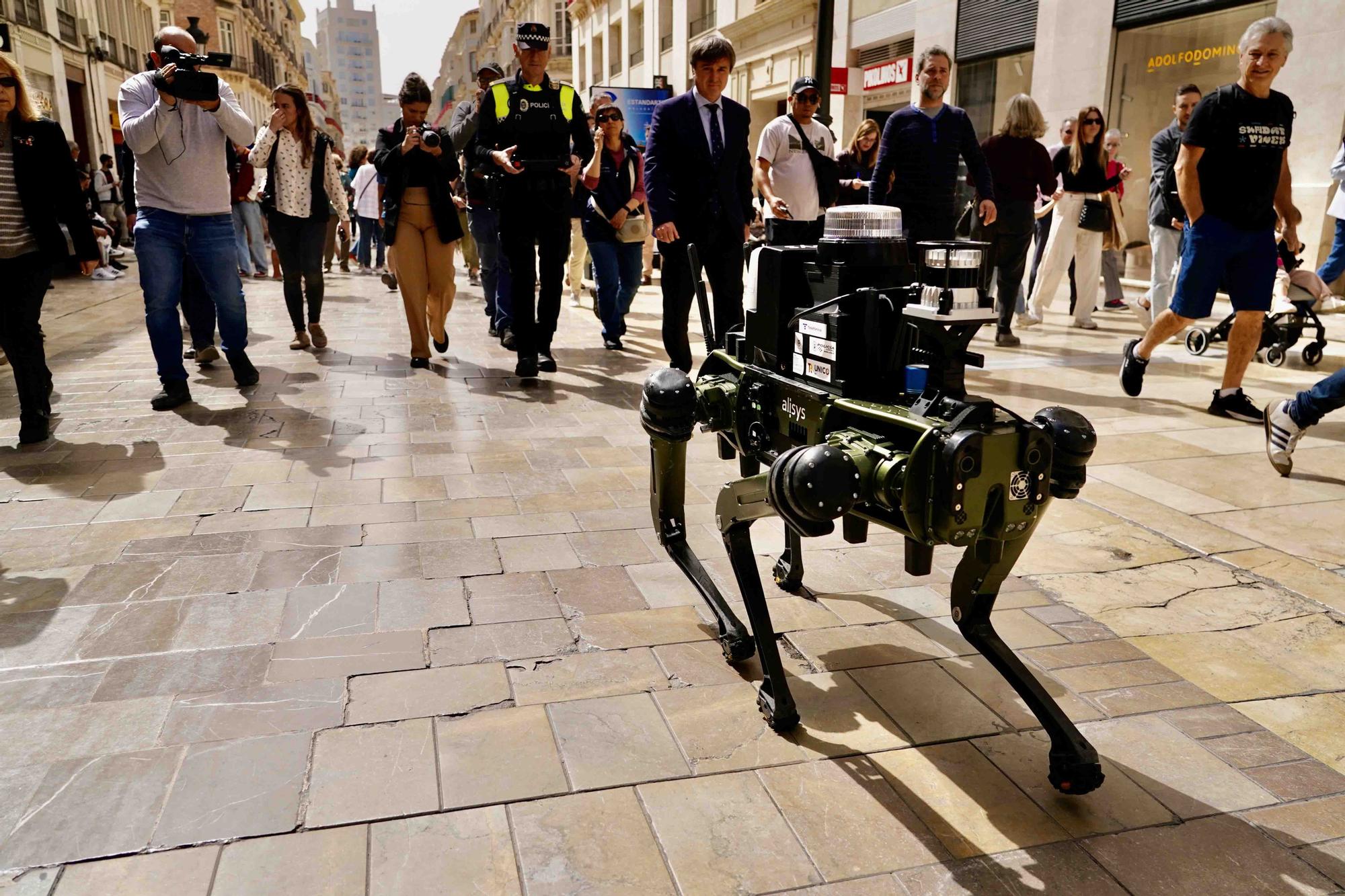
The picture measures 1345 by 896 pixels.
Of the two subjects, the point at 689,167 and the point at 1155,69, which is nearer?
the point at 689,167

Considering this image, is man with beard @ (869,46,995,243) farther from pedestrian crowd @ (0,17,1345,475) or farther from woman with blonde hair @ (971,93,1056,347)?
woman with blonde hair @ (971,93,1056,347)

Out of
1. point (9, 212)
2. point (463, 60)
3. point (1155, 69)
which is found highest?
point (463, 60)

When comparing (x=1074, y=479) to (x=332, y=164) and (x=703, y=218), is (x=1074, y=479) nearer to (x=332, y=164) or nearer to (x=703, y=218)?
(x=703, y=218)

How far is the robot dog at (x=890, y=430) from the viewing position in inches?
83.5

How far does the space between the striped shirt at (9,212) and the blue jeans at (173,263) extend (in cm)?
71

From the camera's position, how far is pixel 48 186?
17.9 ft

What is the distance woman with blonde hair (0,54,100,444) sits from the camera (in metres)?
5.36

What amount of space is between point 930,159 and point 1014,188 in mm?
2063

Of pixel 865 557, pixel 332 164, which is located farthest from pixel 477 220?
pixel 865 557

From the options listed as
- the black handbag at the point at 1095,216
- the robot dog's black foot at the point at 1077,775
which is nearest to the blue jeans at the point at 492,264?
the black handbag at the point at 1095,216

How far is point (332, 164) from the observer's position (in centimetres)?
844

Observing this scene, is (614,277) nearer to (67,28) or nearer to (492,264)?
(492,264)

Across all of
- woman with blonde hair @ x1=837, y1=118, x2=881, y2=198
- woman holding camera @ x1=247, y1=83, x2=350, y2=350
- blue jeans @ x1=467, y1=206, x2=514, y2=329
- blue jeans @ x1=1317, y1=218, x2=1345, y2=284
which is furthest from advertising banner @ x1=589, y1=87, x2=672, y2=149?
blue jeans @ x1=1317, y1=218, x2=1345, y2=284

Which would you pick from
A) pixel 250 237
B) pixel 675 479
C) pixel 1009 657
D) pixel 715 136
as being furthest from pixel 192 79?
pixel 250 237
